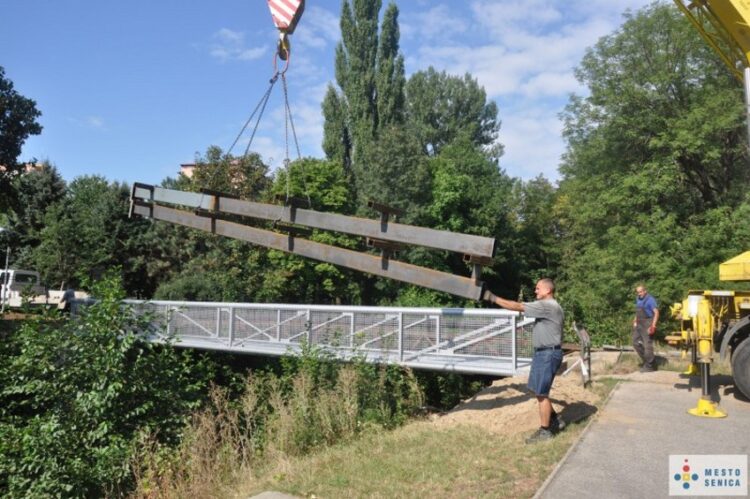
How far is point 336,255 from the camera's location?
756cm

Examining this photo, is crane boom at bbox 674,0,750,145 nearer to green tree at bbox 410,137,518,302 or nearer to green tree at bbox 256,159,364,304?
green tree at bbox 410,137,518,302

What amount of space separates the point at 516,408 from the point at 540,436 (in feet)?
4.18

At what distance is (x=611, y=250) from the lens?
758 inches

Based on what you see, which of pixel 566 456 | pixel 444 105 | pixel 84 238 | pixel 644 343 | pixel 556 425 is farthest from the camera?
pixel 444 105

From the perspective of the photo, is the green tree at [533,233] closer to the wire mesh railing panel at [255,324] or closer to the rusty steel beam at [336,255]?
the wire mesh railing panel at [255,324]

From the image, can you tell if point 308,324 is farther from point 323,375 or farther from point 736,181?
point 736,181

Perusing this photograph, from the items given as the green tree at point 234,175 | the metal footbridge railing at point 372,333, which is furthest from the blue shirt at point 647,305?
the green tree at point 234,175

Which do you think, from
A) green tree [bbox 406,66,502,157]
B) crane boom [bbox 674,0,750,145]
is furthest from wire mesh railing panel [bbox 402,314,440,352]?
green tree [bbox 406,66,502,157]

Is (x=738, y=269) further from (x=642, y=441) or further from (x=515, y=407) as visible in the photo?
(x=515, y=407)

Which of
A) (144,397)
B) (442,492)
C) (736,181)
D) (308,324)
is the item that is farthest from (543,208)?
(442,492)

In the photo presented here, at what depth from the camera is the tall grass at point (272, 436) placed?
6.91 m

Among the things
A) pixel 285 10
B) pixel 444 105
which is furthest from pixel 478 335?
pixel 444 105

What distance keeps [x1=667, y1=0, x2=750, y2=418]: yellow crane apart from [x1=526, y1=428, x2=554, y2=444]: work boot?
2.19 meters

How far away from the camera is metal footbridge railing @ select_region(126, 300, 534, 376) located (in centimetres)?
997
